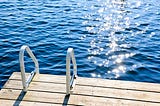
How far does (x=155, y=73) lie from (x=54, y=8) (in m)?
8.96

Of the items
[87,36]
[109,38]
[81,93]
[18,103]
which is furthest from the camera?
[87,36]

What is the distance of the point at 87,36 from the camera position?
13.3 m

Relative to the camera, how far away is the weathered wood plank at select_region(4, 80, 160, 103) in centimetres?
703

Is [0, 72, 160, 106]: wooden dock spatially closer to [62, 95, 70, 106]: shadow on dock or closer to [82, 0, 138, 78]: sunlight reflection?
[62, 95, 70, 106]: shadow on dock

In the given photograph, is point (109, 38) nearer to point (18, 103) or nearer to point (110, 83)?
point (110, 83)

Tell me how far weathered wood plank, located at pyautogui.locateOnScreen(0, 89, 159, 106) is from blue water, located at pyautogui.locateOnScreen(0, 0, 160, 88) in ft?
9.42

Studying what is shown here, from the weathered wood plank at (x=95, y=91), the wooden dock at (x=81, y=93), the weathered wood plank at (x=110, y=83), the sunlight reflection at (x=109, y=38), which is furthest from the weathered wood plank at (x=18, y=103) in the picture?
the sunlight reflection at (x=109, y=38)

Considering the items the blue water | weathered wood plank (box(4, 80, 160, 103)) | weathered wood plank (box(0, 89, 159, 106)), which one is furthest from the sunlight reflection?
weathered wood plank (box(0, 89, 159, 106))

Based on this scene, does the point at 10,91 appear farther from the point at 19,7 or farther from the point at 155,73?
the point at 19,7

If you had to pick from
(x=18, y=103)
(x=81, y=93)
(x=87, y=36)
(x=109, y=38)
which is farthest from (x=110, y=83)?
(x=87, y=36)

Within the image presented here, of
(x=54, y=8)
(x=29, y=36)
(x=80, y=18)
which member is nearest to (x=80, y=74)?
(x=29, y=36)

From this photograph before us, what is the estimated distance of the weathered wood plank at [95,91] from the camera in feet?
23.1

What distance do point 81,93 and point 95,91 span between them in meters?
0.34

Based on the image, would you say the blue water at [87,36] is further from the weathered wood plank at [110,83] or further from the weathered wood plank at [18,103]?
the weathered wood plank at [18,103]
